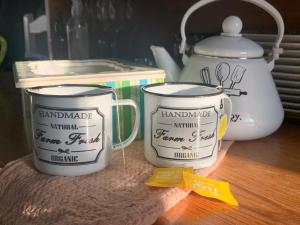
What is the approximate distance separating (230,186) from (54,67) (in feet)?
1.26

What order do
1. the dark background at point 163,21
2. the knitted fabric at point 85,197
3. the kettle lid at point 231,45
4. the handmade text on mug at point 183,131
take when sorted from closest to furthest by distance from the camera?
the knitted fabric at point 85,197
the handmade text on mug at point 183,131
the kettle lid at point 231,45
the dark background at point 163,21

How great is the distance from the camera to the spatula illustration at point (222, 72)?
61cm

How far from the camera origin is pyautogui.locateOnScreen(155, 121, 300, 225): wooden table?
0.40 metres

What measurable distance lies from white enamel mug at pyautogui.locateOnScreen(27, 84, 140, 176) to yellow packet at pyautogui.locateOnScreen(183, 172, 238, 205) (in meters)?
0.12

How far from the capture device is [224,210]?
0.41 m

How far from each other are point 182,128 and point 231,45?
0.68 feet

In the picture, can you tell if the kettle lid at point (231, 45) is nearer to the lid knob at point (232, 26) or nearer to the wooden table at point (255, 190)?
the lid knob at point (232, 26)

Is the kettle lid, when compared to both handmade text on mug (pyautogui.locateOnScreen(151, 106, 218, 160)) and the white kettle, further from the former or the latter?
handmade text on mug (pyautogui.locateOnScreen(151, 106, 218, 160))

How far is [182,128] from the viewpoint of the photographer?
0.48 meters

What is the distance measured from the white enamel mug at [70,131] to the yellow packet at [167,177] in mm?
76

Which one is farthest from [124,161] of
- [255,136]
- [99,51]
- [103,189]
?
[99,51]

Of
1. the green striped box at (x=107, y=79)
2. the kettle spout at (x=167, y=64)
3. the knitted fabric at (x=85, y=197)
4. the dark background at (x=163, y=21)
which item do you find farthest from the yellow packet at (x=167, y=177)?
the dark background at (x=163, y=21)

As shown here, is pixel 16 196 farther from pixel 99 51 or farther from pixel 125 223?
pixel 99 51

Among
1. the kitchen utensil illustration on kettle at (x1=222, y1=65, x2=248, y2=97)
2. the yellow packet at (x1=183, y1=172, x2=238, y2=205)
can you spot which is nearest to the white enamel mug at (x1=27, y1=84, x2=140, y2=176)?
the yellow packet at (x1=183, y1=172, x2=238, y2=205)
